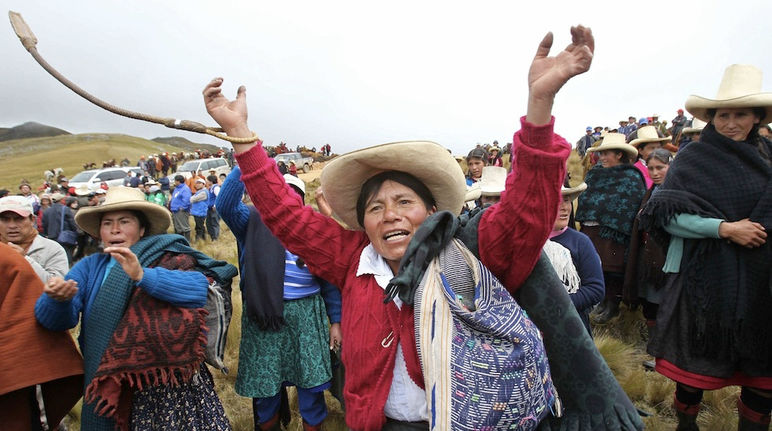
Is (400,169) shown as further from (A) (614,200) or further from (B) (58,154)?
(B) (58,154)

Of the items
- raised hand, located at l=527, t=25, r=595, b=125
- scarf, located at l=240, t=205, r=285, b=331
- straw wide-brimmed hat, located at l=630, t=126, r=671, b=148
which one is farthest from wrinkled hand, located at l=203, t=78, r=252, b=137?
straw wide-brimmed hat, located at l=630, t=126, r=671, b=148

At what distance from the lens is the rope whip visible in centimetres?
160

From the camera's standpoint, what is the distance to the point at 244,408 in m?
4.08

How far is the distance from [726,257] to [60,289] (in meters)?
3.75

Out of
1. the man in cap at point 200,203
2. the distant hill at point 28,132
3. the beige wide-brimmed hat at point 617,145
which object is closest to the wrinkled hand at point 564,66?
the beige wide-brimmed hat at point 617,145

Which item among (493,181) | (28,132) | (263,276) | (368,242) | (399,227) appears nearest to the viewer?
(399,227)

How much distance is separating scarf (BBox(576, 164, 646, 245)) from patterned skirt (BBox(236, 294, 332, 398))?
144 inches

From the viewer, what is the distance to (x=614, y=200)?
16.4ft

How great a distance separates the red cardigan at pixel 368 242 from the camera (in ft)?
4.27

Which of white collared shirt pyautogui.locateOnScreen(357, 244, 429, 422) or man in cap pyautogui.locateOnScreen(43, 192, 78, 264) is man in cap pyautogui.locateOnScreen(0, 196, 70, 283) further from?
man in cap pyautogui.locateOnScreen(43, 192, 78, 264)

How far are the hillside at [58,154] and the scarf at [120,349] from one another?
135 ft

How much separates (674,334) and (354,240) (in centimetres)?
232

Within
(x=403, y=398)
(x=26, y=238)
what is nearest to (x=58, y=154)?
(x=26, y=238)

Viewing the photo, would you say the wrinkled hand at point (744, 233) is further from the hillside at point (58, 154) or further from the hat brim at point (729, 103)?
the hillside at point (58, 154)
